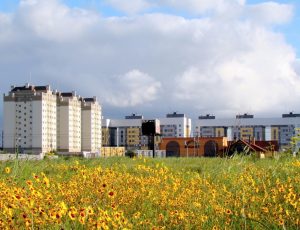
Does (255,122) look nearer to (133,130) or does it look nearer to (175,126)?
(175,126)

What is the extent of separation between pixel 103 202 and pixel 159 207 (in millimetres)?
669

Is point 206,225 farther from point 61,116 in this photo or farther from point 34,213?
point 61,116

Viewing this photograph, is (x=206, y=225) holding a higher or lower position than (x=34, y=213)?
Answer: lower

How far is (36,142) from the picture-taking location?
114 metres

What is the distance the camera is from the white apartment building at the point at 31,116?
11381cm

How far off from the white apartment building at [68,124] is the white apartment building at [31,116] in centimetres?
347

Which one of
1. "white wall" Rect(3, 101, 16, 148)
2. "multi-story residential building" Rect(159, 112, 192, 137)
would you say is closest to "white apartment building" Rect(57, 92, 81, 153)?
"white wall" Rect(3, 101, 16, 148)

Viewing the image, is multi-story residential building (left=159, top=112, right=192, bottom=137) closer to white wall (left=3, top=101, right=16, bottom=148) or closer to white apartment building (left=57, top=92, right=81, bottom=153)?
white apartment building (left=57, top=92, right=81, bottom=153)

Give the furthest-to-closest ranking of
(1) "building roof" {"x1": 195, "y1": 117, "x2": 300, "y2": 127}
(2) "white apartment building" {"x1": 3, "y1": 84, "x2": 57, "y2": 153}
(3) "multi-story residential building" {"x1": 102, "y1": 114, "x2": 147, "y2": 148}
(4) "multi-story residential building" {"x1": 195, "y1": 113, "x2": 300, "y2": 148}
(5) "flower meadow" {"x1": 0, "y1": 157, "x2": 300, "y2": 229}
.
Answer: (3) "multi-story residential building" {"x1": 102, "y1": 114, "x2": 147, "y2": 148}, (1) "building roof" {"x1": 195, "y1": 117, "x2": 300, "y2": 127}, (4) "multi-story residential building" {"x1": 195, "y1": 113, "x2": 300, "y2": 148}, (2) "white apartment building" {"x1": 3, "y1": 84, "x2": 57, "y2": 153}, (5) "flower meadow" {"x1": 0, "y1": 157, "x2": 300, "y2": 229}

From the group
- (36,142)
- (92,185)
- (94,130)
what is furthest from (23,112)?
(92,185)

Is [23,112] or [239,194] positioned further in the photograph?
[23,112]

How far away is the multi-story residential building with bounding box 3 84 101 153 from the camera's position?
11394 centimetres

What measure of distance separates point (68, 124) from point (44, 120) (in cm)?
837

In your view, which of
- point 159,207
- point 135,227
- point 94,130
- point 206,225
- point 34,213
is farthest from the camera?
point 94,130
